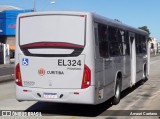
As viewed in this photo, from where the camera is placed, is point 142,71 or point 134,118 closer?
point 134,118

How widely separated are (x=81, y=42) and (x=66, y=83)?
1.13 metres

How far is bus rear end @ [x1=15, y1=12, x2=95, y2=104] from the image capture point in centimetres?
973

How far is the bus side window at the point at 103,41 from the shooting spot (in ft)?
34.3

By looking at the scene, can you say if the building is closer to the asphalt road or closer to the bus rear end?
the asphalt road

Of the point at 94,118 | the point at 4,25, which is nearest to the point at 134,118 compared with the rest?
the point at 94,118

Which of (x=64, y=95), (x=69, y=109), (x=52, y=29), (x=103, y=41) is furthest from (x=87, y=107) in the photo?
(x=52, y=29)

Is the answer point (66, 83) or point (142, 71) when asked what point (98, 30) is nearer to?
point (66, 83)

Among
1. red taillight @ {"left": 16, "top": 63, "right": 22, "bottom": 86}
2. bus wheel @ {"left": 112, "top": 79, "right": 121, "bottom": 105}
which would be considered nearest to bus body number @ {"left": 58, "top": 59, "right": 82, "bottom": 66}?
red taillight @ {"left": 16, "top": 63, "right": 22, "bottom": 86}

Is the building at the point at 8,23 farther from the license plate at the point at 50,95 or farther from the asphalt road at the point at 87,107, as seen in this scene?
the license plate at the point at 50,95

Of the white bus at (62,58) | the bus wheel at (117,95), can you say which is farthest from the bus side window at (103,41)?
the bus wheel at (117,95)

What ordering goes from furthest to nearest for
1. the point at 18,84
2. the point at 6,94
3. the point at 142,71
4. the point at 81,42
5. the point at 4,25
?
1. the point at 4,25
2. the point at 142,71
3. the point at 6,94
4. the point at 18,84
5. the point at 81,42

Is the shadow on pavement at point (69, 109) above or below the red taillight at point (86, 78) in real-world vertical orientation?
below

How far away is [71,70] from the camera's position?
981cm

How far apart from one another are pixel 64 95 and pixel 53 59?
3.24 ft
